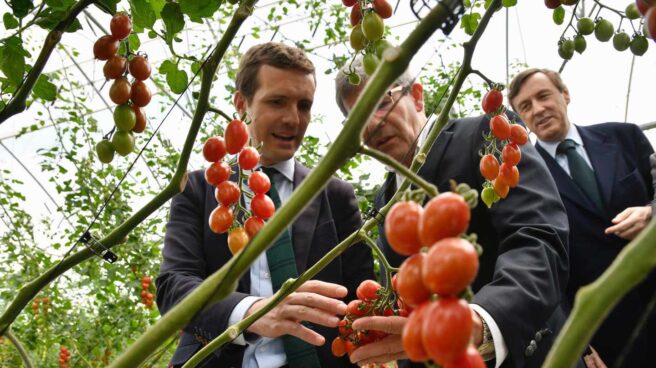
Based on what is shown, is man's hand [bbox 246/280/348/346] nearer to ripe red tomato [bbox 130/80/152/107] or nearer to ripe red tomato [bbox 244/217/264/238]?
ripe red tomato [bbox 244/217/264/238]

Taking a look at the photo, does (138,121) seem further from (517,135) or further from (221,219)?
(517,135)

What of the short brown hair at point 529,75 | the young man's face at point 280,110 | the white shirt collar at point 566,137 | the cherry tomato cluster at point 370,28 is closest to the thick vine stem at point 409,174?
the cherry tomato cluster at point 370,28

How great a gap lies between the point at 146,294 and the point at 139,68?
102 inches

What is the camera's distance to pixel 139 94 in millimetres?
648

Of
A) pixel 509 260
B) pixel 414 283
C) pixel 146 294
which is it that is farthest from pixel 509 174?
pixel 146 294

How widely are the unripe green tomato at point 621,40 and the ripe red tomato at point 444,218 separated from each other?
70cm

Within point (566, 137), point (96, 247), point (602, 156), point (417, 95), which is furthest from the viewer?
point (566, 137)

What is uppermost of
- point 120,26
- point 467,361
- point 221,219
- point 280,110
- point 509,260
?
point 280,110

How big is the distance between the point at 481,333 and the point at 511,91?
1395 millimetres

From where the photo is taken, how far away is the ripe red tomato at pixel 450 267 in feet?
0.84

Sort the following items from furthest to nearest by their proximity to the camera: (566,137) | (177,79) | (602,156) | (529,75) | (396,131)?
(529,75) < (566,137) < (602,156) < (396,131) < (177,79)

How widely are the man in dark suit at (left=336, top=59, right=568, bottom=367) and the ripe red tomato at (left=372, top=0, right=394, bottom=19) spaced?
0.26 ft

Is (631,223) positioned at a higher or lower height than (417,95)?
lower

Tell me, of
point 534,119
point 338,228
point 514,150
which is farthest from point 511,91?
point 514,150
